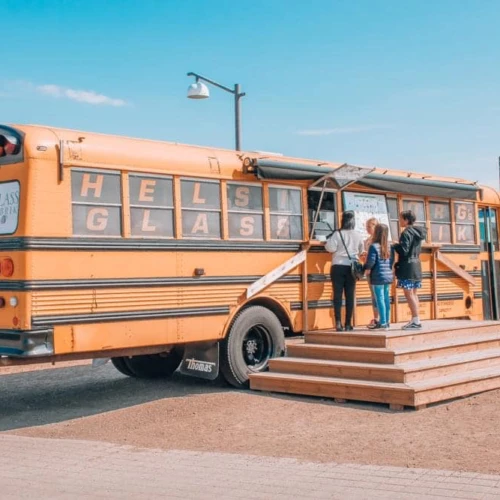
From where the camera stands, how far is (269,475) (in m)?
6.16

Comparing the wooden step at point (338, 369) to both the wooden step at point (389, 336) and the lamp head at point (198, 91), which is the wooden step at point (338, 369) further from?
the lamp head at point (198, 91)

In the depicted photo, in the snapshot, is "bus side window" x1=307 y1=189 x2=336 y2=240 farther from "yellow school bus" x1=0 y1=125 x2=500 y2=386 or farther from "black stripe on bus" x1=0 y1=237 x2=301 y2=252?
"black stripe on bus" x1=0 y1=237 x2=301 y2=252

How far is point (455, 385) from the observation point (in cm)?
883

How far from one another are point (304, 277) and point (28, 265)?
12.7 ft

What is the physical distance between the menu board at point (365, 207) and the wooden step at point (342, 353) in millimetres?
2060

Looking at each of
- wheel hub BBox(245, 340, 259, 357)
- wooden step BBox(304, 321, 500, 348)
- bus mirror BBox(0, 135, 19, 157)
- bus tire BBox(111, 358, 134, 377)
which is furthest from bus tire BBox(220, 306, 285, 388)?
bus mirror BBox(0, 135, 19, 157)

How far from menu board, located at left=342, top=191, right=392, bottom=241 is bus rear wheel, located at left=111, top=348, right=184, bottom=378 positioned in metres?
3.08

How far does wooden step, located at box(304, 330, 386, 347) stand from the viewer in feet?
31.4

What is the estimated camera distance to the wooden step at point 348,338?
376 inches


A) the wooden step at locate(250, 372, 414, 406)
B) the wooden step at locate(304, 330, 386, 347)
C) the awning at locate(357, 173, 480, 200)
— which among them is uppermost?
the awning at locate(357, 173, 480, 200)

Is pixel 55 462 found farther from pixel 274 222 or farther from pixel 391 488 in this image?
pixel 274 222

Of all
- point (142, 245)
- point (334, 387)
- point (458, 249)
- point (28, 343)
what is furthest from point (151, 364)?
point (458, 249)

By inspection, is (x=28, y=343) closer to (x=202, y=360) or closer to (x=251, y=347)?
(x=202, y=360)

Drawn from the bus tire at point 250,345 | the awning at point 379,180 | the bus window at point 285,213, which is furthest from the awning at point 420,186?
the bus tire at point 250,345
